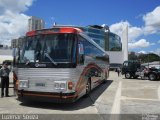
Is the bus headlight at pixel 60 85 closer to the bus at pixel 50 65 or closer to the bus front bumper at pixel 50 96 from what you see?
the bus at pixel 50 65

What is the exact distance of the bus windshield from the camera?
9789 mm

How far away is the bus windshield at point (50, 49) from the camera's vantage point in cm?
979

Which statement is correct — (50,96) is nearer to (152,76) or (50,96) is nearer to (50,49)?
(50,49)

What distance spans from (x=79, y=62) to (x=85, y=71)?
5.67ft

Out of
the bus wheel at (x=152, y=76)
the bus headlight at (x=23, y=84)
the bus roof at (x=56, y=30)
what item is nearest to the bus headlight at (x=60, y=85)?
the bus headlight at (x=23, y=84)

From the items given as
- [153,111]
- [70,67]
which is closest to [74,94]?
[70,67]

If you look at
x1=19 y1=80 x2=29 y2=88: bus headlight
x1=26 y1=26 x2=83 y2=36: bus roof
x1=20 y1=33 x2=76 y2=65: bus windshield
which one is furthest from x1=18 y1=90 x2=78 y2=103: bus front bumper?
x1=26 y1=26 x2=83 y2=36: bus roof

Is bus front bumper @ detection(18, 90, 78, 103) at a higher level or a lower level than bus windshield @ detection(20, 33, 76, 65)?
lower

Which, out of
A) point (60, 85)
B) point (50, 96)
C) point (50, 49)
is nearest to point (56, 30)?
point (50, 49)

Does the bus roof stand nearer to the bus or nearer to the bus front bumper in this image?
the bus

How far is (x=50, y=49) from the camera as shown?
998 cm

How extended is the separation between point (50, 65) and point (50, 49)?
2.19 feet

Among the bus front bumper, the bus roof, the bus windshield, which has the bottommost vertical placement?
the bus front bumper

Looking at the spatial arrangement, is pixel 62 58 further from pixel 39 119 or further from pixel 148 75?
pixel 148 75
